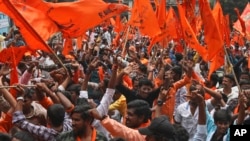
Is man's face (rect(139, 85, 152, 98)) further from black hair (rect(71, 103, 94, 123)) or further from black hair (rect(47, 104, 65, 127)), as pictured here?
black hair (rect(71, 103, 94, 123))

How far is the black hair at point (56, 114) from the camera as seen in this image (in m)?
5.35

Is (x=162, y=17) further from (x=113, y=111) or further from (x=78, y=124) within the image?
(x=78, y=124)

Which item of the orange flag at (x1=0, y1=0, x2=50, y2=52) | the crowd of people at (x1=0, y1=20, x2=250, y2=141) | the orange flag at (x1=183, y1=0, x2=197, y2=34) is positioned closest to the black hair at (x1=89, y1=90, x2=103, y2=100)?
the crowd of people at (x1=0, y1=20, x2=250, y2=141)

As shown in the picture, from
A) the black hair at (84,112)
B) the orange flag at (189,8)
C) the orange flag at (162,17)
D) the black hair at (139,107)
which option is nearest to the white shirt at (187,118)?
the black hair at (139,107)

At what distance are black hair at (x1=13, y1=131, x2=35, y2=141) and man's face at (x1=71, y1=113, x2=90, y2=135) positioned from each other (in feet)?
1.60

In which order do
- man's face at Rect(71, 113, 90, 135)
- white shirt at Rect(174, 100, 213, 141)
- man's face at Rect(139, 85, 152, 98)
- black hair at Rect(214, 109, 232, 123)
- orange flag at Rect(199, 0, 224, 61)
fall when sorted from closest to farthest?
man's face at Rect(71, 113, 90, 135)
black hair at Rect(214, 109, 232, 123)
white shirt at Rect(174, 100, 213, 141)
man's face at Rect(139, 85, 152, 98)
orange flag at Rect(199, 0, 224, 61)

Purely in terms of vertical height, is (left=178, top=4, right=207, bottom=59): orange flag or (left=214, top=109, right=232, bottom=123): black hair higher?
(left=178, top=4, right=207, bottom=59): orange flag

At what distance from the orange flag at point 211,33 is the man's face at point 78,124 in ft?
10.5

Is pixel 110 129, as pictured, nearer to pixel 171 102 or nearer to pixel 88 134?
pixel 88 134

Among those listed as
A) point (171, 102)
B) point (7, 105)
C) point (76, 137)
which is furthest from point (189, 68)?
point (76, 137)

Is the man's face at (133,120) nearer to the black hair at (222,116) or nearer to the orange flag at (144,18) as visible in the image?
the black hair at (222,116)

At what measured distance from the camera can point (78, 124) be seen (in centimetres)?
503

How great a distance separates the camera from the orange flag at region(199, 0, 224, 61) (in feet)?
25.7

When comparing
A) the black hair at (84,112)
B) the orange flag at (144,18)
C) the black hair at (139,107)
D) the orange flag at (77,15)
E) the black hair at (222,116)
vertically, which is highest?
the orange flag at (77,15)
